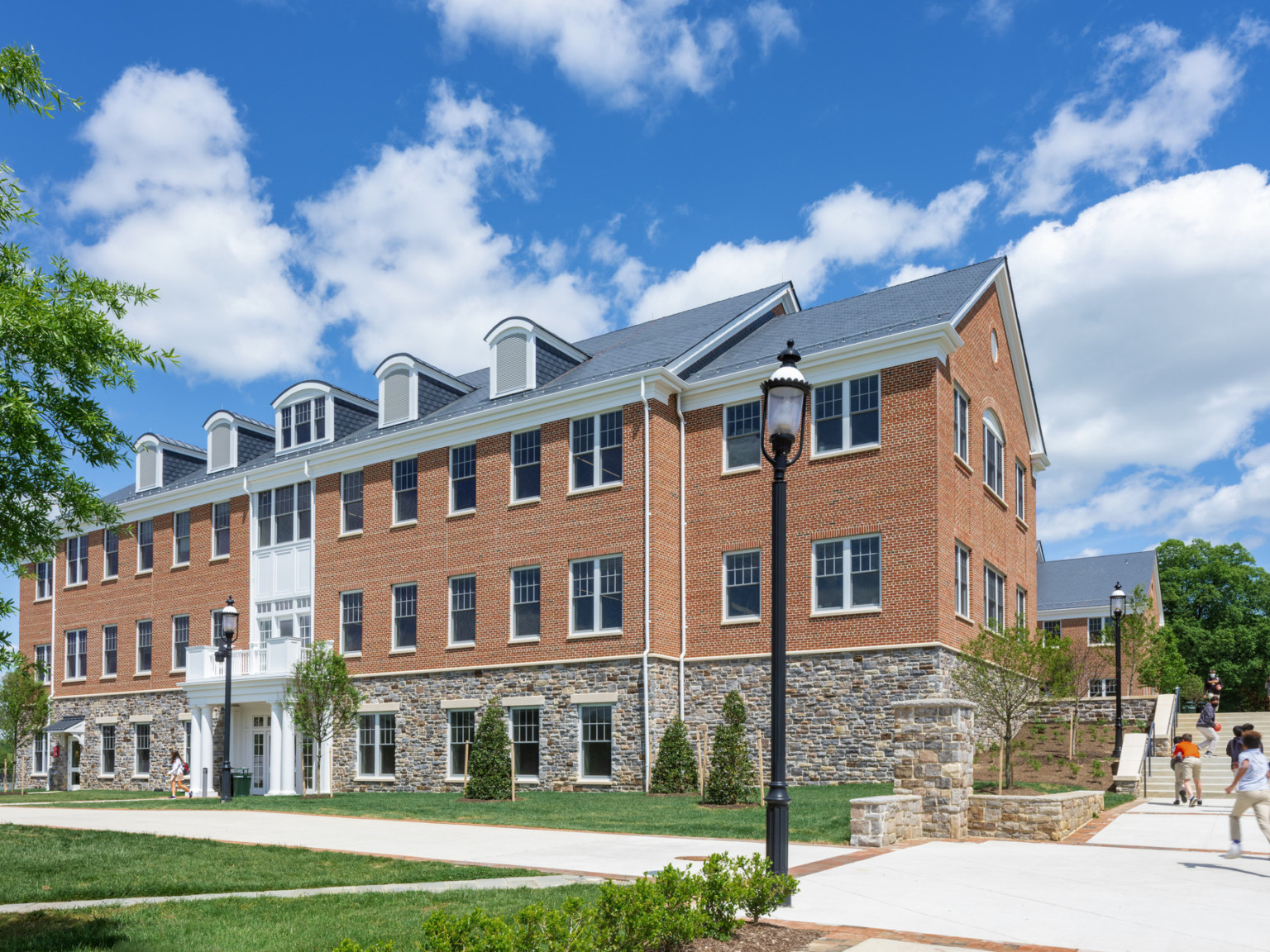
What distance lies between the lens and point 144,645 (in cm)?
4119

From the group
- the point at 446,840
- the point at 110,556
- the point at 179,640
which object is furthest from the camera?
the point at 110,556

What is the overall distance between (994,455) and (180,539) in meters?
29.0

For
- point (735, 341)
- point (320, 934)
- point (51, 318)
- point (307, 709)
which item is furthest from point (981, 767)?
point (51, 318)

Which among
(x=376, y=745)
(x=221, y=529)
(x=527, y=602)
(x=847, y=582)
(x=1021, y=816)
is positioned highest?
(x=221, y=529)

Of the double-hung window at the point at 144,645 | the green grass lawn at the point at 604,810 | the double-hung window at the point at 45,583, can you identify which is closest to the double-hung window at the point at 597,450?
the green grass lawn at the point at 604,810

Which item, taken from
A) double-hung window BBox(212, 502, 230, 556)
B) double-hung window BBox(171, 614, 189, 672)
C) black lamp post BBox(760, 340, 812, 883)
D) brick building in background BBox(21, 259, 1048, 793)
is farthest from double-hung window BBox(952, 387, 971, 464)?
double-hung window BBox(171, 614, 189, 672)

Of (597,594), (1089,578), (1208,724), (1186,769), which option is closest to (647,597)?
(597,594)

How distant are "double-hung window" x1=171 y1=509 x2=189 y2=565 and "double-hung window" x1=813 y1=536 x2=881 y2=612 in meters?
25.0

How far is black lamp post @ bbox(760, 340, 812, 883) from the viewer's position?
32.3 ft

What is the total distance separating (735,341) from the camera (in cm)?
3147

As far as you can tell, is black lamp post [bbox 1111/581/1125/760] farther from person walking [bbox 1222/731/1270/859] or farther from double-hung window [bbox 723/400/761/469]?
person walking [bbox 1222/731/1270/859]

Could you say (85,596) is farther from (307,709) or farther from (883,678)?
(883,678)

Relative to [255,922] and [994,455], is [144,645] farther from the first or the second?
[255,922]

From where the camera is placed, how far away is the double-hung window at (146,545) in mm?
41469
